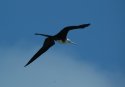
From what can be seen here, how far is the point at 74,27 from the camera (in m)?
33.2

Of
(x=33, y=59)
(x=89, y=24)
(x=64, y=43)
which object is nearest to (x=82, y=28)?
(x=89, y=24)

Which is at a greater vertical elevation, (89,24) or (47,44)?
(89,24)

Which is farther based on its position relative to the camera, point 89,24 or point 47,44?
point 47,44

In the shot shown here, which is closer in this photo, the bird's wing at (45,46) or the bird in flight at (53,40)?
the bird in flight at (53,40)

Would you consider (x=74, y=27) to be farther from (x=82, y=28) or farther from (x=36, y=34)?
(x=36, y=34)

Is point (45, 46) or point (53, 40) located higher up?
point (53, 40)

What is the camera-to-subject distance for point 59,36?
3494 centimetres

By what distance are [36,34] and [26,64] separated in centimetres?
308

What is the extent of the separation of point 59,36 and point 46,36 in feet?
4.08

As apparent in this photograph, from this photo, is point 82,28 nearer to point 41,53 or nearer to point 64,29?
point 64,29

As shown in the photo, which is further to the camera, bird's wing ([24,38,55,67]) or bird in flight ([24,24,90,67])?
bird's wing ([24,38,55,67])

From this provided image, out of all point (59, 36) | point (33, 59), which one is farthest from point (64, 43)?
point (33, 59)

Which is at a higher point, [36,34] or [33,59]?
[36,34]

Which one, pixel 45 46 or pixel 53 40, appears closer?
pixel 53 40
